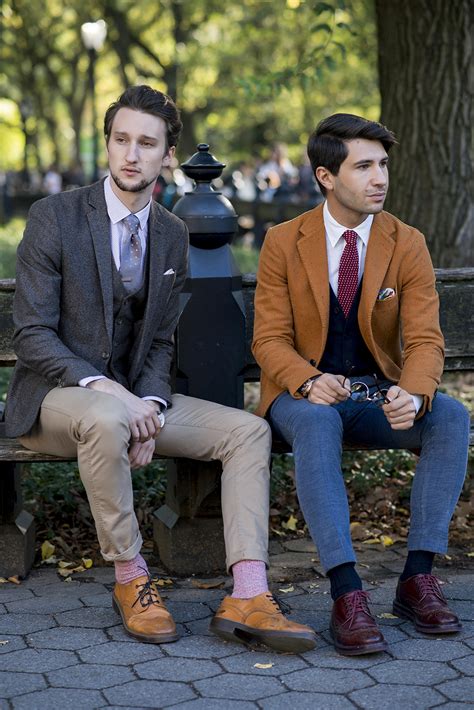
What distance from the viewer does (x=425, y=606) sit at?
398 centimetres

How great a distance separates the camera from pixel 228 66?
32625 millimetres

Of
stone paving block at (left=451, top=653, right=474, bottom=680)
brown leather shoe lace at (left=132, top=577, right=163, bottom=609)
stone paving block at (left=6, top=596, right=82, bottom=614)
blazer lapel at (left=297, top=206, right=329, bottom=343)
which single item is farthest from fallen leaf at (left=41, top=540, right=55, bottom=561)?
stone paving block at (left=451, top=653, right=474, bottom=680)

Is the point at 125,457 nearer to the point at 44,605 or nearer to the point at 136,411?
the point at 136,411

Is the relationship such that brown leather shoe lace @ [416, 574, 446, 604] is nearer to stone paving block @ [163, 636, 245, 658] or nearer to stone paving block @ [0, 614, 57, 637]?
stone paving block @ [163, 636, 245, 658]

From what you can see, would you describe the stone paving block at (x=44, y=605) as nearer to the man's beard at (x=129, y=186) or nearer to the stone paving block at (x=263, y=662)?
the stone paving block at (x=263, y=662)

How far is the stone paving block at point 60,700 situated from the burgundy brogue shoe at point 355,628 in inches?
31.8

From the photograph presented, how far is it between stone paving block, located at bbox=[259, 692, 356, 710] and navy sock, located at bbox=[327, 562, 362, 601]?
43 cm

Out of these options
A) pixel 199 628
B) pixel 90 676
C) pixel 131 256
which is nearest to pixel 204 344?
pixel 131 256

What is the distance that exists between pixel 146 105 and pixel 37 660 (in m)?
1.95

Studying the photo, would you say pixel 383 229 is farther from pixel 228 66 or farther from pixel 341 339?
pixel 228 66

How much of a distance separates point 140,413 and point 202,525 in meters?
0.89

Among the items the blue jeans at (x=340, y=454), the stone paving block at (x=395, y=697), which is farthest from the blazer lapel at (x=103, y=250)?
the stone paving block at (x=395, y=697)

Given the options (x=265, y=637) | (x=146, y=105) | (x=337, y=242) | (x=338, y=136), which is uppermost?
(x=146, y=105)

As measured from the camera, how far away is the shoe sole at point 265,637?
3730mm
